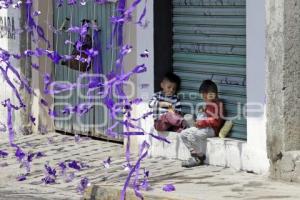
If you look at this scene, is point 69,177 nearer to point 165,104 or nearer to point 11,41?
point 165,104

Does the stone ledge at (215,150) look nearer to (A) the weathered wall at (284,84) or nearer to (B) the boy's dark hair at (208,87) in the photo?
(B) the boy's dark hair at (208,87)

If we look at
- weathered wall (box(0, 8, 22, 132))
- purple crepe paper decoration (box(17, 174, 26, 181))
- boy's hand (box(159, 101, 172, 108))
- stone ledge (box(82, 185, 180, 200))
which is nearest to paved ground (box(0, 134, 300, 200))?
purple crepe paper decoration (box(17, 174, 26, 181))

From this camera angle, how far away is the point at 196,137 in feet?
35.2

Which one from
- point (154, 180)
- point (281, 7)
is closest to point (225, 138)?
point (154, 180)

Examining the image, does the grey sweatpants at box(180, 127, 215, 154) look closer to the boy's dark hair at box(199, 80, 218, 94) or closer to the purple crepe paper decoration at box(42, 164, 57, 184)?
the boy's dark hair at box(199, 80, 218, 94)

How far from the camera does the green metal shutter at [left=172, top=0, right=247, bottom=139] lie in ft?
34.9

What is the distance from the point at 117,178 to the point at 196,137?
3.42ft

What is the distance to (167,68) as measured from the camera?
11742 millimetres

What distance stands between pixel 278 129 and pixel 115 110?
192cm

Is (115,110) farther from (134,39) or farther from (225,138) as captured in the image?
(134,39)

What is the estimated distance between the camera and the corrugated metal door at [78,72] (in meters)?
12.8

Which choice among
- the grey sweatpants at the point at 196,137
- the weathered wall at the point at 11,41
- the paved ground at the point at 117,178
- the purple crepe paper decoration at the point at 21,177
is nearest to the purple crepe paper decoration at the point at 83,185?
the paved ground at the point at 117,178

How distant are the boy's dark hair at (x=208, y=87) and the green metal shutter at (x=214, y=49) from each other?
0.15 m

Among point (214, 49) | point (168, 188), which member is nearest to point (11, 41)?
point (214, 49)
